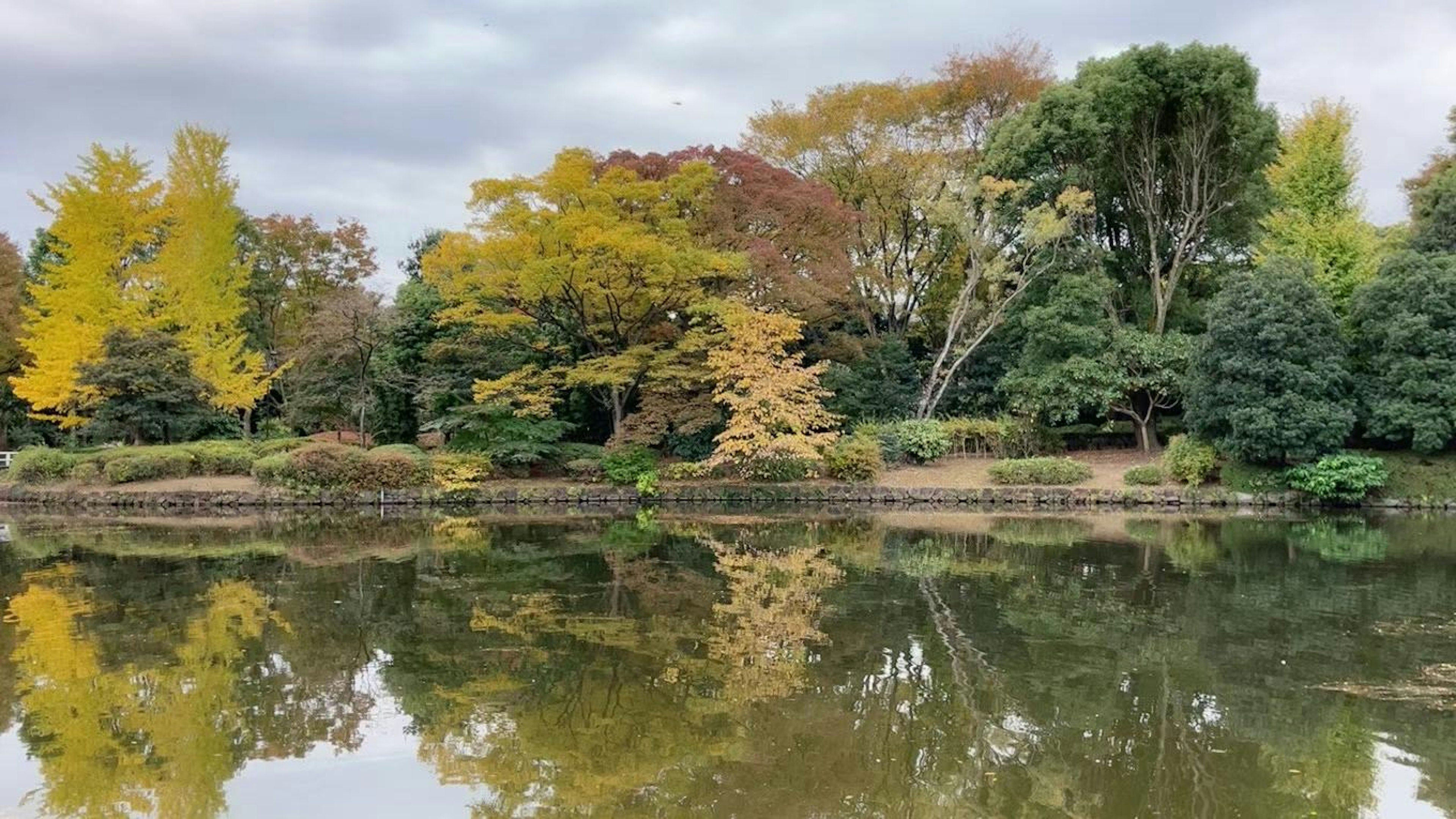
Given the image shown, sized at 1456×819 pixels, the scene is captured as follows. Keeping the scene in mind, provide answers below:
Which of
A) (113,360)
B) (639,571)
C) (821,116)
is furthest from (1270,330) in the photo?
(113,360)

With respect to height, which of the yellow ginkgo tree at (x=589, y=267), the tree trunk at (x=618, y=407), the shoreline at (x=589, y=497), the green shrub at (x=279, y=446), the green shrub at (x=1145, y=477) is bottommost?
the shoreline at (x=589, y=497)

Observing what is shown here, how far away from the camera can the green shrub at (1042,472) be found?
20.4m

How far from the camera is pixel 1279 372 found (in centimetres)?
1859

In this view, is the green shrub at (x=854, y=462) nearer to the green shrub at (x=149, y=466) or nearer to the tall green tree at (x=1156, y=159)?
the tall green tree at (x=1156, y=159)

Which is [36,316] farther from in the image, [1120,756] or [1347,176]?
[1347,176]

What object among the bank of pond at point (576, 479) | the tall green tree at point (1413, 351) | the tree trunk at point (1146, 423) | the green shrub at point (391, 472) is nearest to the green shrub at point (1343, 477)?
the bank of pond at point (576, 479)

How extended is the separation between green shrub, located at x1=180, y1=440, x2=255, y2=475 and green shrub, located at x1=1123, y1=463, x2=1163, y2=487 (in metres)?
19.7

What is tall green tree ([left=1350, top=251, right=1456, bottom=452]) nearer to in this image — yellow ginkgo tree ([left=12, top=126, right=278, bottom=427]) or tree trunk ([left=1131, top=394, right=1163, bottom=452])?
tree trunk ([left=1131, top=394, right=1163, bottom=452])

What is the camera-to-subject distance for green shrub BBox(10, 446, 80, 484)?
21.1m

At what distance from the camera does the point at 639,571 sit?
11.2 m

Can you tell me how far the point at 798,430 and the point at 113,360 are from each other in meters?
16.1

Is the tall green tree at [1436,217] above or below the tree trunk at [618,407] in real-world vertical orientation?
above

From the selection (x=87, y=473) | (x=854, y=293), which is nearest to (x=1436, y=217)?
(x=854, y=293)

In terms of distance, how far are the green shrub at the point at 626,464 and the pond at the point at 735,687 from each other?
8.83 metres
